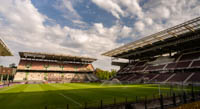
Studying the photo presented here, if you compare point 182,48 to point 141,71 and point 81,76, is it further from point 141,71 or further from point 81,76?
point 81,76

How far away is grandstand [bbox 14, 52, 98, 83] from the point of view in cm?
5487

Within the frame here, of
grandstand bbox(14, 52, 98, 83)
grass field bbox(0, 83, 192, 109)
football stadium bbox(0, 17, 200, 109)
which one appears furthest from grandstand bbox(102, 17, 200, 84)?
grandstand bbox(14, 52, 98, 83)

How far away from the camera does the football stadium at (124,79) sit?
1068 centimetres

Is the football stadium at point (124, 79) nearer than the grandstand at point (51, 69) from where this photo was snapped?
Yes

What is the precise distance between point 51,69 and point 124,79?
3919cm

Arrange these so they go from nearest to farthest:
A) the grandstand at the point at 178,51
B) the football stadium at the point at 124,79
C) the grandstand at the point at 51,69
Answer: the football stadium at the point at 124,79 < the grandstand at the point at 178,51 < the grandstand at the point at 51,69

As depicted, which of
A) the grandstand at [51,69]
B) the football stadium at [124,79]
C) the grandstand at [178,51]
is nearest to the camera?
the football stadium at [124,79]

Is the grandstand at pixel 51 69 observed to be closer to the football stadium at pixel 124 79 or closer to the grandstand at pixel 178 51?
the football stadium at pixel 124 79

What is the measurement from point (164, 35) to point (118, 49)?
791 inches

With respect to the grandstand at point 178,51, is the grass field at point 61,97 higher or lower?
lower

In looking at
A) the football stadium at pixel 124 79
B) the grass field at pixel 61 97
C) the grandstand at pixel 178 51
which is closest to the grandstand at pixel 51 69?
the football stadium at pixel 124 79

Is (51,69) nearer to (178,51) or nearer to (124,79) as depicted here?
(124,79)

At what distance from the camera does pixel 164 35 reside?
3281 centimetres

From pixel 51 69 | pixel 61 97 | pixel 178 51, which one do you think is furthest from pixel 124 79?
pixel 51 69
